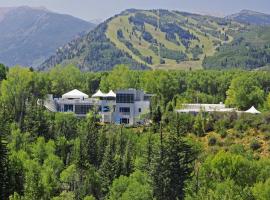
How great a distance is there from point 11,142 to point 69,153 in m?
10.3

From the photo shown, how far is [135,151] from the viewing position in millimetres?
→ 94062

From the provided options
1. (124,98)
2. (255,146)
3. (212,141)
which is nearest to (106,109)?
(124,98)

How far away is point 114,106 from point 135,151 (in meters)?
39.5

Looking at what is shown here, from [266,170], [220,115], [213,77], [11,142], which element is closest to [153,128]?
[220,115]

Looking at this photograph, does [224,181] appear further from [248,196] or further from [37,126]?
[37,126]

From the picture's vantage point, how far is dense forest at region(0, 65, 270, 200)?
70438 mm

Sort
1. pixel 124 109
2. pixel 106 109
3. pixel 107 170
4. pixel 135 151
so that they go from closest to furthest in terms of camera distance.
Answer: pixel 107 170, pixel 135 151, pixel 124 109, pixel 106 109

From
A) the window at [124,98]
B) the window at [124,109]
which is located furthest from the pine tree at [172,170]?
Result: the window at [124,98]

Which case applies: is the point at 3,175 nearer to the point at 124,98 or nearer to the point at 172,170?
the point at 172,170

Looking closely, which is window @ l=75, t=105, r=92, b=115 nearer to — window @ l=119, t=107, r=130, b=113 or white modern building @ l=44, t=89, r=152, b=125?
white modern building @ l=44, t=89, r=152, b=125

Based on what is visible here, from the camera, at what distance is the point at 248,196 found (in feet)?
218

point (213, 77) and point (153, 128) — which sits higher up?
point (213, 77)

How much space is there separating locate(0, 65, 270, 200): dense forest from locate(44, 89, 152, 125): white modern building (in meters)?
6.41

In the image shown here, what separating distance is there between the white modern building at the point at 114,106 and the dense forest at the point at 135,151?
21.0ft
